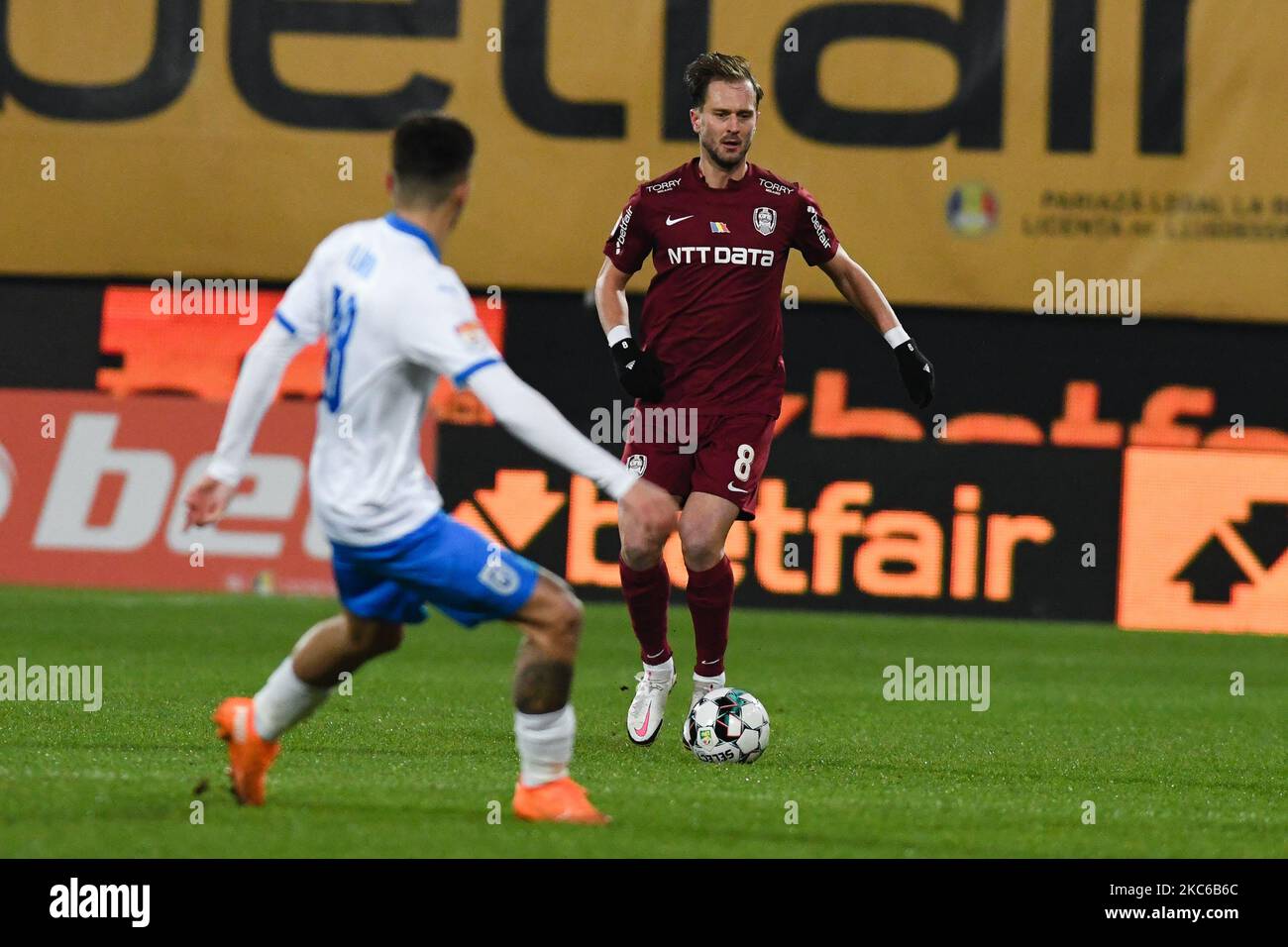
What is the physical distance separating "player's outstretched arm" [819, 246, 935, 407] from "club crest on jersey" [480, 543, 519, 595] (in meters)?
2.86

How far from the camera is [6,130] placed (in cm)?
1403

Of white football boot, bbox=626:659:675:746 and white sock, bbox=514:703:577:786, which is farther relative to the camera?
white football boot, bbox=626:659:675:746

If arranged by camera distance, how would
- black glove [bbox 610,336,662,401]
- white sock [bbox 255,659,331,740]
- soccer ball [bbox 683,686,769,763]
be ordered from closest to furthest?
1. white sock [bbox 255,659,331,740]
2. soccer ball [bbox 683,686,769,763]
3. black glove [bbox 610,336,662,401]

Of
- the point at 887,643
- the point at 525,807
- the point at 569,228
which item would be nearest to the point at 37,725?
the point at 525,807

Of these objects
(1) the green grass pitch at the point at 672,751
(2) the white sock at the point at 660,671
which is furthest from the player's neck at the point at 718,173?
(1) the green grass pitch at the point at 672,751

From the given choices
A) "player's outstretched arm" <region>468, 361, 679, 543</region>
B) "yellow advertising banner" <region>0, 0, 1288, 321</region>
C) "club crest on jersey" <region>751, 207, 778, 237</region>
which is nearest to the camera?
"player's outstretched arm" <region>468, 361, 679, 543</region>

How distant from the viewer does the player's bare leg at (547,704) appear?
5.02 metres

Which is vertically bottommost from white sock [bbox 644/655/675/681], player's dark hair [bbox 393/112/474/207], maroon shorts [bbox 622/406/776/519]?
white sock [bbox 644/655/675/681]

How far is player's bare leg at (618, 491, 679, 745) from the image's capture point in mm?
7297

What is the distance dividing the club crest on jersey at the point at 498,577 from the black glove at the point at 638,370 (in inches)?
92.1

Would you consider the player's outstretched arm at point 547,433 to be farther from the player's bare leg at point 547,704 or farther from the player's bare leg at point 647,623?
the player's bare leg at point 647,623

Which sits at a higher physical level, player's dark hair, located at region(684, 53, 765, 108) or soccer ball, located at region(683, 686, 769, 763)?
player's dark hair, located at region(684, 53, 765, 108)

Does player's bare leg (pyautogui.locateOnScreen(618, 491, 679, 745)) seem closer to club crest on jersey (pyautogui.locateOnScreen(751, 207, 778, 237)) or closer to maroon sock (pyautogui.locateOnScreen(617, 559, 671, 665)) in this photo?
maroon sock (pyautogui.locateOnScreen(617, 559, 671, 665))

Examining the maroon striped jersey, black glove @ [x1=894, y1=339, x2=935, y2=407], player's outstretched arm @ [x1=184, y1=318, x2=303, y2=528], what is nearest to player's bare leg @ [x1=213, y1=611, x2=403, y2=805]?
player's outstretched arm @ [x1=184, y1=318, x2=303, y2=528]
